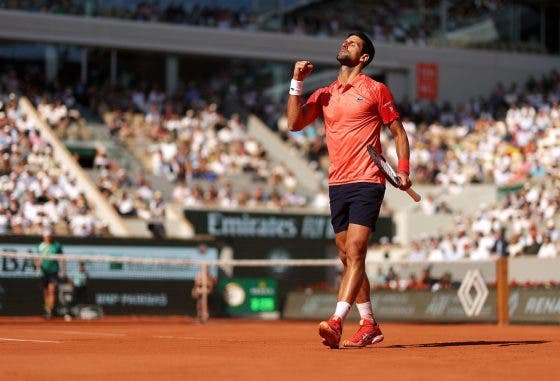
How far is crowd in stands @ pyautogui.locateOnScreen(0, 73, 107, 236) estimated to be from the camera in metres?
31.7

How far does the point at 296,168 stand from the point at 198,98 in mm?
5057

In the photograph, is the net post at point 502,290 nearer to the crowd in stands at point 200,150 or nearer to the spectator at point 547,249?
the spectator at point 547,249

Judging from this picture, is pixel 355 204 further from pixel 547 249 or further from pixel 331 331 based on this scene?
pixel 547 249

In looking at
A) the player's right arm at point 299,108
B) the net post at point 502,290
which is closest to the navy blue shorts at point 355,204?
the player's right arm at point 299,108

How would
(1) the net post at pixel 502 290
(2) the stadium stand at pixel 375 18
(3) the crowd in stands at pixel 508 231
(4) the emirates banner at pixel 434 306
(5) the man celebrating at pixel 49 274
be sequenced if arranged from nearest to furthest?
(4) the emirates banner at pixel 434 306, (1) the net post at pixel 502 290, (5) the man celebrating at pixel 49 274, (3) the crowd in stands at pixel 508 231, (2) the stadium stand at pixel 375 18

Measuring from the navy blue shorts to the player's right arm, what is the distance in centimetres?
64

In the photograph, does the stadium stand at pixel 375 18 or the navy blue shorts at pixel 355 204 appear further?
the stadium stand at pixel 375 18

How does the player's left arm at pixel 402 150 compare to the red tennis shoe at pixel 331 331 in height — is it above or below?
above

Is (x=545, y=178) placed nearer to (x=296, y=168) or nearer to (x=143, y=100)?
(x=296, y=168)

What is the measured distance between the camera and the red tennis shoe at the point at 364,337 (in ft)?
33.7

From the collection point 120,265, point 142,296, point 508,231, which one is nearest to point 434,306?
point 142,296

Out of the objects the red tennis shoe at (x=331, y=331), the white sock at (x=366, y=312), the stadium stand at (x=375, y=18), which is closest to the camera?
the red tennis shoe at (x=331, y=331)

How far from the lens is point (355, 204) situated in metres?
10.4

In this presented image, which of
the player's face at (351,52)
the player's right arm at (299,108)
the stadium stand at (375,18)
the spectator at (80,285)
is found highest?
the stadium stand at (375,18)
